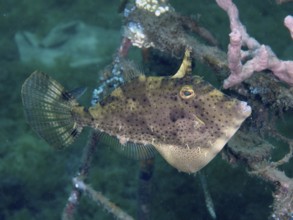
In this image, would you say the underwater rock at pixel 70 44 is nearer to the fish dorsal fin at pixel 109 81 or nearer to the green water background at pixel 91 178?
the green water background at pixel 91 178

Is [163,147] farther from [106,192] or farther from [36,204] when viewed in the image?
[36,204]

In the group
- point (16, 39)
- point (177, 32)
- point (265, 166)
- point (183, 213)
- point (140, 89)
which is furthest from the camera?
point (16, 39)

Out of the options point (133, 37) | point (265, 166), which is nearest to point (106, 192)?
point (133, 37)

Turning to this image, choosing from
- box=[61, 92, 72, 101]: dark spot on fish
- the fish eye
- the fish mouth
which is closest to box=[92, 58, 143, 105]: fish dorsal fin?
box=[61, 92, 72, 101]: dark spot on fish

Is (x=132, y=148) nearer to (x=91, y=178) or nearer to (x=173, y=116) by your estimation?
(x=173, y=116)

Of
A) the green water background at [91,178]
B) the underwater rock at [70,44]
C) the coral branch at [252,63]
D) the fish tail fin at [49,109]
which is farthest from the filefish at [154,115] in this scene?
the underwater rock at [70,44]

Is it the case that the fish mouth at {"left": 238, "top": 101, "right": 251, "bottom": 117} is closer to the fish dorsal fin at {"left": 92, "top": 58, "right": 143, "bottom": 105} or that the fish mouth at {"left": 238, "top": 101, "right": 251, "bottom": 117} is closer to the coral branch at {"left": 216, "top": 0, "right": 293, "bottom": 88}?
the coral branch at {"left": 216, "top": 0, "right": 293, "bottom": 88}

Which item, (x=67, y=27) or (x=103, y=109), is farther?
(x=67, y=27)
